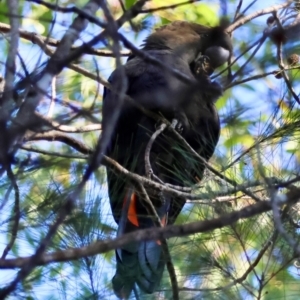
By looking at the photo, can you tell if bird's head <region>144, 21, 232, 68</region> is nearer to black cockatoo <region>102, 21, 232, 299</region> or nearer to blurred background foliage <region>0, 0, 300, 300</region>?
black cockatoo <region>102, 21, 232, 299</region>

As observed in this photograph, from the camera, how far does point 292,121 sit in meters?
1.80

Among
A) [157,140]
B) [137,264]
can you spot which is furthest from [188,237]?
[157,140]

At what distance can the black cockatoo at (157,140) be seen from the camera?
5.60ft

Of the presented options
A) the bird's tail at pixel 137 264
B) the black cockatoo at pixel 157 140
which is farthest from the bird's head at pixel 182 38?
the bird's tail at pixel 137 264

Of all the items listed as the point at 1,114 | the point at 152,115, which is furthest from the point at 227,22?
the point at 152,115

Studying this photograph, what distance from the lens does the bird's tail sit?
161cm

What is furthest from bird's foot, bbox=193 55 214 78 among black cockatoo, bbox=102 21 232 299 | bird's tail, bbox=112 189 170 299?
bird's tail, bbox=112 189 170 299

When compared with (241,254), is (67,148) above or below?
above

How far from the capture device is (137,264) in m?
1.79

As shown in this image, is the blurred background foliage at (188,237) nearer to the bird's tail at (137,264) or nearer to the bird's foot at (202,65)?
the bird's tail at (137,264)

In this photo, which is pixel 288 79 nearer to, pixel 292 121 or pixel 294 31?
pixel 292 121

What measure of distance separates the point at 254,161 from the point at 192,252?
0.27 meters

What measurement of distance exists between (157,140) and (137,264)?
Result: 1.71 feet

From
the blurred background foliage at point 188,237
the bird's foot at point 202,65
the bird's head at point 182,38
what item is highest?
the bird's head at point 182,38
